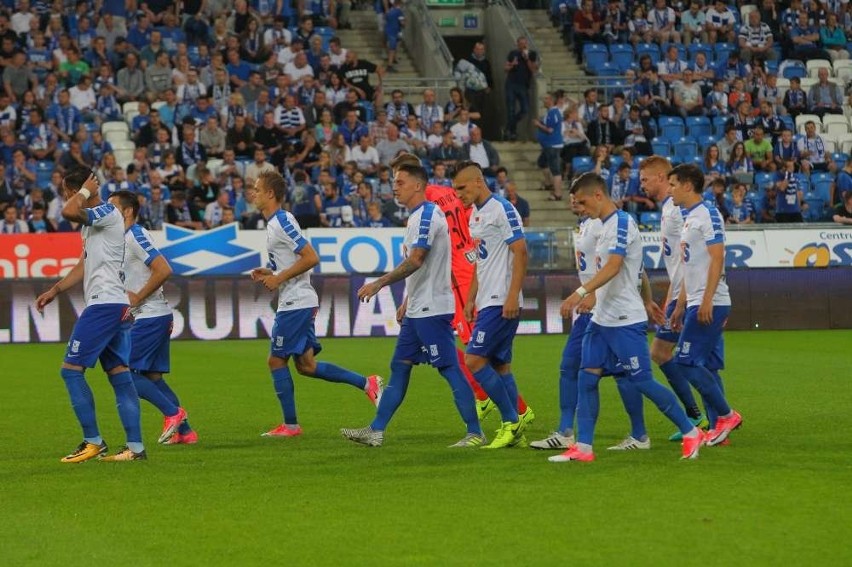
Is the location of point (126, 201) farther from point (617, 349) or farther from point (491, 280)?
point (617, 349)

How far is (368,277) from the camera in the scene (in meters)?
22.4

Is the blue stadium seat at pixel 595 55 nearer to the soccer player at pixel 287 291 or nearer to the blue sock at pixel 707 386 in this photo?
the soccer player at pixel 287 291

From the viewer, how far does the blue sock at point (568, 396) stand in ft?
34.4

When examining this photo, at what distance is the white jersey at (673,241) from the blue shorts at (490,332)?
140cm

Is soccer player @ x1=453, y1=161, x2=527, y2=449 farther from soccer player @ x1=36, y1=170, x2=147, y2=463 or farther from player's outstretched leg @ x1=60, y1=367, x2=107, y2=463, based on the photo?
player's outstretched leg @ x1=60, y1=367, x2=107, y2=463

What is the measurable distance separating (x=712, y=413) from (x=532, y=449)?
4.72ft

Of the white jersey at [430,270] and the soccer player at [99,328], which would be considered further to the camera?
the white jersey at [430,270]

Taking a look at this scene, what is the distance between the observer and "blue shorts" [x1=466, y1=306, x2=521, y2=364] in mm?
10461

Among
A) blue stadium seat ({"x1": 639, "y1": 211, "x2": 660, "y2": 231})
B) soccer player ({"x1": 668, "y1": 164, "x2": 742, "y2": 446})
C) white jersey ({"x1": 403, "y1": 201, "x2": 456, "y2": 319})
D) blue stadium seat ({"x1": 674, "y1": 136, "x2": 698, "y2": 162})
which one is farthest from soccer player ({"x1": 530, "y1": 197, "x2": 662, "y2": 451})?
blue stadium seat ({"x1": 674, "y1": 136, "x2": 698, "y2": 162})

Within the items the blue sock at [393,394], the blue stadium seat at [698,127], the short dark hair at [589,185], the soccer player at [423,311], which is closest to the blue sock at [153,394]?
the soccer player at [423,311]

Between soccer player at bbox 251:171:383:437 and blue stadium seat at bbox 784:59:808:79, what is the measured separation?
22.8 m

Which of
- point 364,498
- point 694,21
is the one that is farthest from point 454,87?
point 364,498

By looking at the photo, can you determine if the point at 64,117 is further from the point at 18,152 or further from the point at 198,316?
the point at 198,316

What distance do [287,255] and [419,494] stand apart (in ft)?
11.3
